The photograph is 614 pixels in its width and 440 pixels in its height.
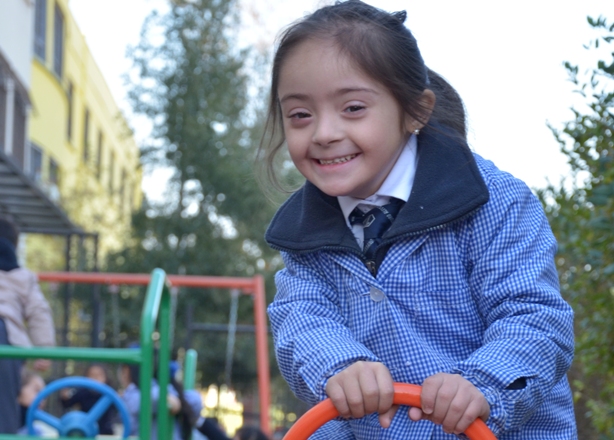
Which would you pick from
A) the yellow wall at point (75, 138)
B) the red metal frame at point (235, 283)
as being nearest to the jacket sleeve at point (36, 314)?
the red metal frame at point (235, 283)

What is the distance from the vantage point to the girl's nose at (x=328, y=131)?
1.76m

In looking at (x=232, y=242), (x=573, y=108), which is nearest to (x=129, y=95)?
(x=232, y=242)

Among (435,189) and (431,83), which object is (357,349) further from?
(431,83)

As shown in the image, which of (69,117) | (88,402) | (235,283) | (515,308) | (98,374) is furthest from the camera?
(69,117)

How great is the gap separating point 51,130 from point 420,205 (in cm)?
1585

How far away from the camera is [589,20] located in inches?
Answer: 107

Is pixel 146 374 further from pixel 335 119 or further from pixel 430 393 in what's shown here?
pixel 430 393

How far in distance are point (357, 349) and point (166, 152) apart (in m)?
13.0

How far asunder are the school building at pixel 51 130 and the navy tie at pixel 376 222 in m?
6.20

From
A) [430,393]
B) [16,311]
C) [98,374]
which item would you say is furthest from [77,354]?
[98,374]

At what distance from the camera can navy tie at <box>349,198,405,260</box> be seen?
72.6 inches

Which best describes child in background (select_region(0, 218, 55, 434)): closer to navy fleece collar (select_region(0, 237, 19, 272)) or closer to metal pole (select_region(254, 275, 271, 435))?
navy fleece collar (select_region(0, 237, 19, 272))

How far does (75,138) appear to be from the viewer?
65.8 feet

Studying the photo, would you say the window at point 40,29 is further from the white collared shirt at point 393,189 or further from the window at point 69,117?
the white collared shirt at point 393,189
